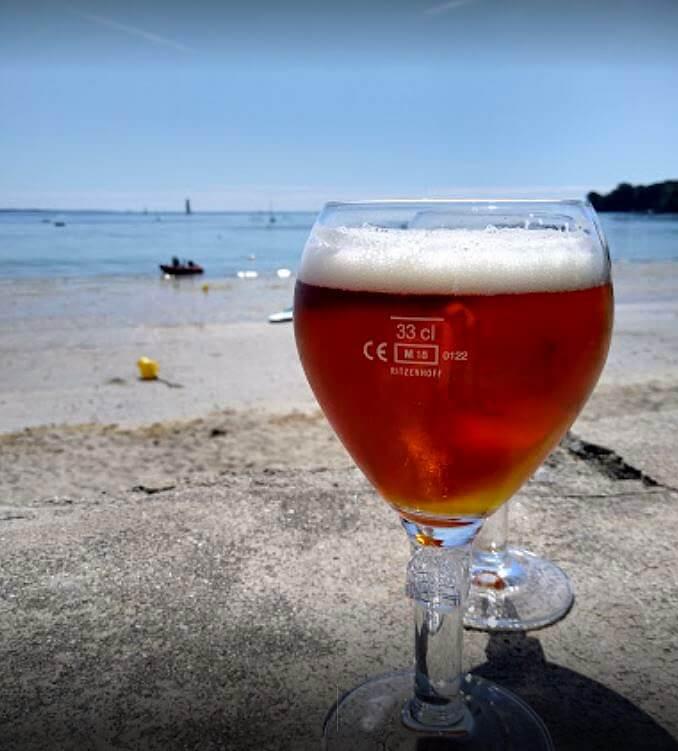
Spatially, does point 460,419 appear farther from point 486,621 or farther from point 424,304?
point 486,621

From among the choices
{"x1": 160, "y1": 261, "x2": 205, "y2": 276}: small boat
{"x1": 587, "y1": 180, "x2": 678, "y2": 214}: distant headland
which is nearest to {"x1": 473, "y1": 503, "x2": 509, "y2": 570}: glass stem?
{"x1": 160, "y1": 261, "x2": 205, "y2": 276}: small boat

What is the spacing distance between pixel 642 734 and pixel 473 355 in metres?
0.66

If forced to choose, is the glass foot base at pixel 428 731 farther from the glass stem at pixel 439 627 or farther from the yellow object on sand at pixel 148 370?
the yellow object on sand at pixel 148 370

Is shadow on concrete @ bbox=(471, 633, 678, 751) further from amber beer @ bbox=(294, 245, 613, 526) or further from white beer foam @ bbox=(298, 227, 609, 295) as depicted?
white beer foam @ bbox=(298, 227, 609, 295)

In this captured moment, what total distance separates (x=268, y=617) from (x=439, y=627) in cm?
43

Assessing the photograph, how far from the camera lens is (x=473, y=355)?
85cm

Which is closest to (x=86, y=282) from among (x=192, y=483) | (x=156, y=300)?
(x=156, y=300)

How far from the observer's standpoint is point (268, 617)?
1.37 meters

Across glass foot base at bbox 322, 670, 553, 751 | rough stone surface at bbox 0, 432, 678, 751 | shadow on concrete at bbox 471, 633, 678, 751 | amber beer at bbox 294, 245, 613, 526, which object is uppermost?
amber beer at bbox 294, 245, 613, 526

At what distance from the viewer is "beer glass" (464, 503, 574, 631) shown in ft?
4.64

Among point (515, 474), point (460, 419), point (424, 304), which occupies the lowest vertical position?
point (515, 474)

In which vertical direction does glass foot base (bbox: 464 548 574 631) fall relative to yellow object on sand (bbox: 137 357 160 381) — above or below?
above

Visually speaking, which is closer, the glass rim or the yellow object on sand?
the glass rim

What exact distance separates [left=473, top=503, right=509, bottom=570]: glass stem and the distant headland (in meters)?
96.1
